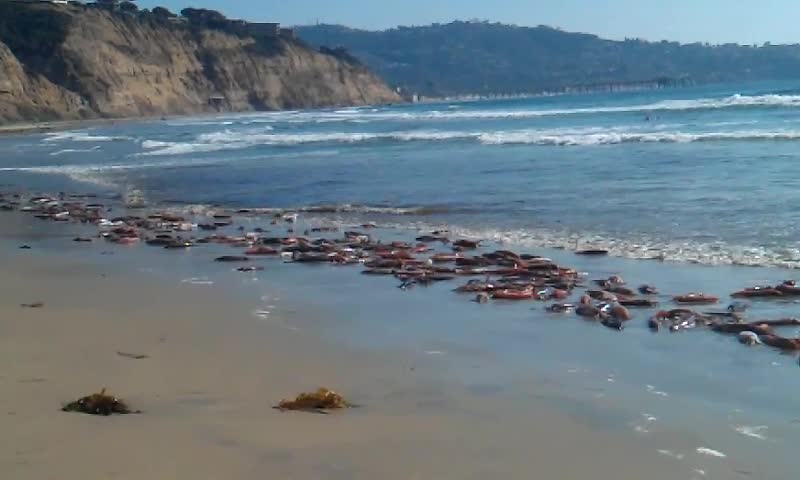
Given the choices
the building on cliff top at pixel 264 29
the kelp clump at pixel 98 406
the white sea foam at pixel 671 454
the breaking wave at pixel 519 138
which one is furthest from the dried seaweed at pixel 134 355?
the building on cliff top at pixel 264 29

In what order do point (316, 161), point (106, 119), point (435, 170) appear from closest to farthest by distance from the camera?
1. point (435, 170)
2. point (316, 161)
3. point (106, 119)

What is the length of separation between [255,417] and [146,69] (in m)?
107

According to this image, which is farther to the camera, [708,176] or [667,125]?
[667,125]

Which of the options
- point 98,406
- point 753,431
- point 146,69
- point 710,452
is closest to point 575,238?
point 753,431

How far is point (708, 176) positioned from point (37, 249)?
42.1 feet

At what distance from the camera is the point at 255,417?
5852 mm

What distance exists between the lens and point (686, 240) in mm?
12578

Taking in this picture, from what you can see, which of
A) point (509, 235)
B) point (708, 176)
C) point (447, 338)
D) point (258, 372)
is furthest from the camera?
point (708, 176)

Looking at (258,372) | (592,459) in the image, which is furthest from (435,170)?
(592,459)

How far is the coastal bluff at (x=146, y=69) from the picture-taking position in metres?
92.5

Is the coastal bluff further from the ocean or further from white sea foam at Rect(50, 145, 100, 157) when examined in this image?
the ocean

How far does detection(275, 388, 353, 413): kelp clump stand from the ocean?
1.04 metres

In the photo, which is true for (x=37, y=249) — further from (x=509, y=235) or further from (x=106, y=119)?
(x=106, y=119)

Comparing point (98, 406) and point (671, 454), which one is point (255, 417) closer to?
point (98, 406)
